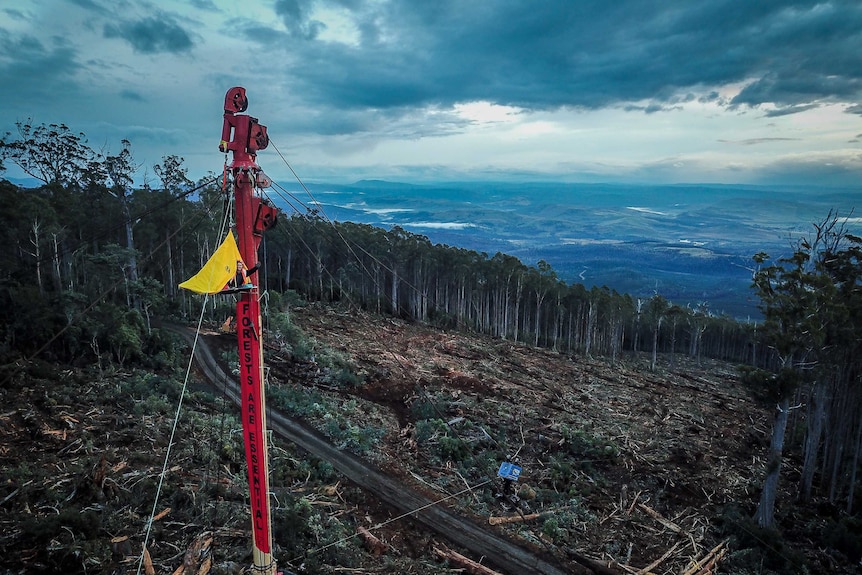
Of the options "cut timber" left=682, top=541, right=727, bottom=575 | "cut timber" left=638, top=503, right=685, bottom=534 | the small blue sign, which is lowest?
"cut timber" left=638, top=503, right=685, bottom=534

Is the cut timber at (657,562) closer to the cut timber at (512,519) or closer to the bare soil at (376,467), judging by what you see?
the bare soil at (376,467)

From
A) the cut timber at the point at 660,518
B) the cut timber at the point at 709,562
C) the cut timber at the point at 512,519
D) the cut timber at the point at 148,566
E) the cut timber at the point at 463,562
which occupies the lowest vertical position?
the cut timber at the point at 660,518

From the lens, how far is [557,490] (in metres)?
17.0

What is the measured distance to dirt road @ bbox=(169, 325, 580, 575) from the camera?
1233cm

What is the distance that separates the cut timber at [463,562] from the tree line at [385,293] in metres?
7.06

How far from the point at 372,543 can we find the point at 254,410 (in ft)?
24.4

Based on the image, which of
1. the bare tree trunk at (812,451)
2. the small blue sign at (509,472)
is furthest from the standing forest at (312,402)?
the small blue sign at (509,472)

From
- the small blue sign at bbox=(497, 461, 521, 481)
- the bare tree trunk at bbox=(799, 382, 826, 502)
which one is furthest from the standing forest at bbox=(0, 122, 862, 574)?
the small blue sign at bbox=(497, 461, 521, 481)

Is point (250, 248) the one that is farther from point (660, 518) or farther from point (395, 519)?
point (660, 518)

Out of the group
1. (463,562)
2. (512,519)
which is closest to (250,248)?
(463,562)

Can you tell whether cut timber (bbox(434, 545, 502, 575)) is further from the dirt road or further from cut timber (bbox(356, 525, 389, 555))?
cut timber (bbox(356, 525, 389, 555))

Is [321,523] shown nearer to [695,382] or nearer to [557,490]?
[557,490]

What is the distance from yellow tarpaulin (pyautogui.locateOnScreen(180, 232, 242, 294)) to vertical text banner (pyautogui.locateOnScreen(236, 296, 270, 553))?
77 centimetres

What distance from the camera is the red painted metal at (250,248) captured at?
6.46m
